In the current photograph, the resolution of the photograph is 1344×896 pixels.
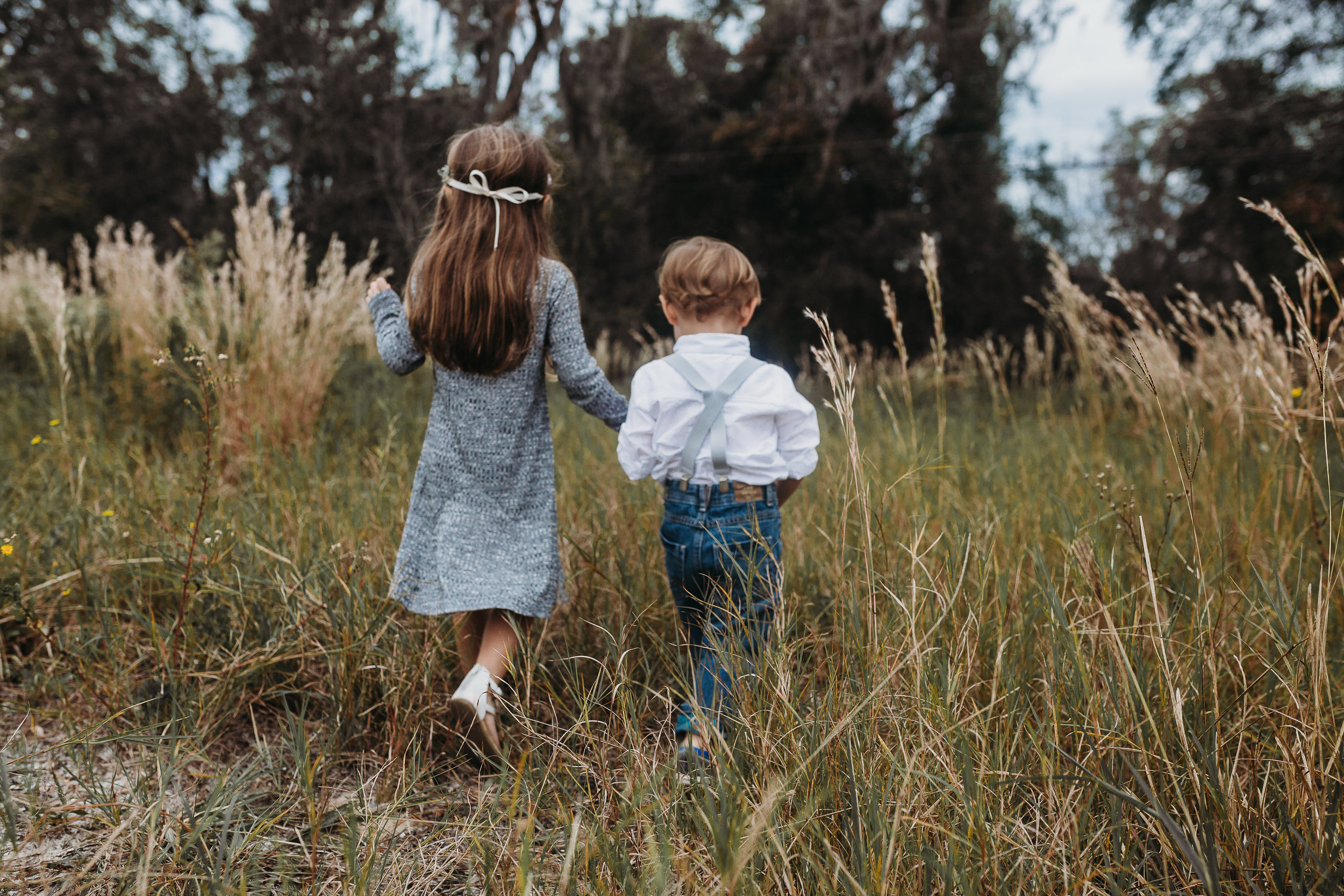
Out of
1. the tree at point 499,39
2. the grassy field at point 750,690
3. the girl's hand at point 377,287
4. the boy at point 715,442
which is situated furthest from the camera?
the tree at point 499,39

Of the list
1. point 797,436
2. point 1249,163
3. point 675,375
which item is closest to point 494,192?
point 675,375

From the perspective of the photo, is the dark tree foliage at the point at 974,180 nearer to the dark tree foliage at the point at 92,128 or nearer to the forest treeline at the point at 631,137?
the forest treeline at the point at 631,137

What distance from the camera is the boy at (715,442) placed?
1558 mm

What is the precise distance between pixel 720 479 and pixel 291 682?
1064mm

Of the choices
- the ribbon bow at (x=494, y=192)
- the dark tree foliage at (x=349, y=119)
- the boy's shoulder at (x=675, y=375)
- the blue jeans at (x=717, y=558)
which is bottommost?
the blue jeans at (x=717, y=558)

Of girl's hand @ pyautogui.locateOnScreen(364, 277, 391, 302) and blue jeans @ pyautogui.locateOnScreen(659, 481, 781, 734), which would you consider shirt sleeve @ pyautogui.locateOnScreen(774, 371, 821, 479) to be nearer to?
blue jeans @ pyautogui.locateOnScreen(659, 481, 781, 734)

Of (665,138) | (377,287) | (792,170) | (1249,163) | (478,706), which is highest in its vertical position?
(665,138)

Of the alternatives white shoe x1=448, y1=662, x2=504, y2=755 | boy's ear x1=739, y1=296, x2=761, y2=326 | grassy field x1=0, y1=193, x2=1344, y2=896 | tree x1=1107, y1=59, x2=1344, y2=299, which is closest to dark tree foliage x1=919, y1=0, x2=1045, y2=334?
tree x1=1107, y1=59, x2=1344, y2=299

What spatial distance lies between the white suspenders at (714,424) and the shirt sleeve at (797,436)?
0.34ft

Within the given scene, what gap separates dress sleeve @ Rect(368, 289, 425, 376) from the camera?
5.82ft

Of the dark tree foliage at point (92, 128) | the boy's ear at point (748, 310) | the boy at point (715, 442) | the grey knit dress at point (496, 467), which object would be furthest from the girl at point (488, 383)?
the dark tree foliage at point (92, 128)

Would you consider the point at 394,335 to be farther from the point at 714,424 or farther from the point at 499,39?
the point at 499,39

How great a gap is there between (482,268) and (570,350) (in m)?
0.27

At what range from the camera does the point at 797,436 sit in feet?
5.25
